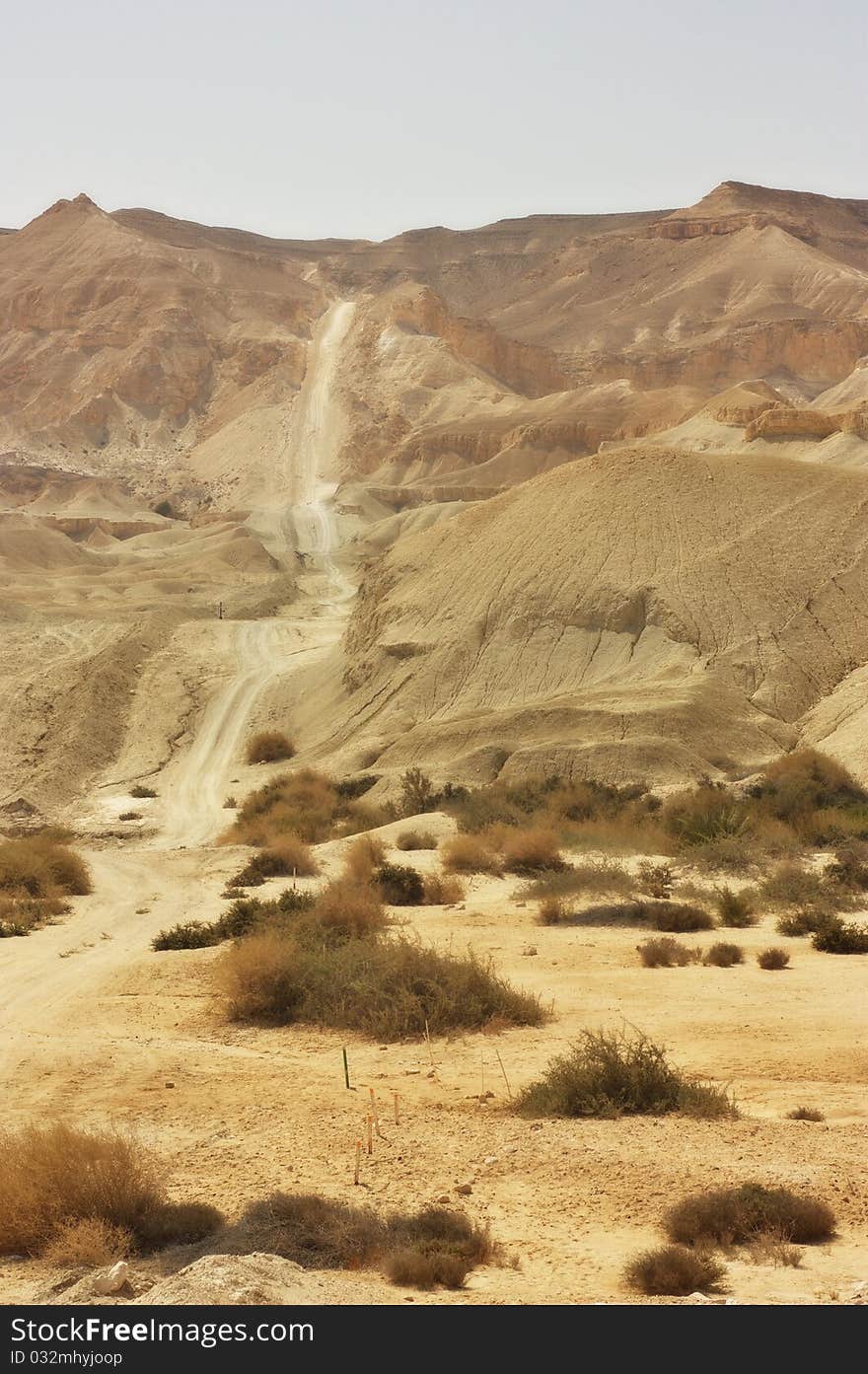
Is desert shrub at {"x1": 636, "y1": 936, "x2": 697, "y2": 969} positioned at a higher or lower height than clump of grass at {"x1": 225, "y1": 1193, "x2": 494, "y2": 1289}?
lower

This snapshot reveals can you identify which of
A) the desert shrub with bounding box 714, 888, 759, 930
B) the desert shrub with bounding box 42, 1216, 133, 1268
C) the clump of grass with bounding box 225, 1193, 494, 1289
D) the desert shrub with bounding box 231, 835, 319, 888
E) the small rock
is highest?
the small rock

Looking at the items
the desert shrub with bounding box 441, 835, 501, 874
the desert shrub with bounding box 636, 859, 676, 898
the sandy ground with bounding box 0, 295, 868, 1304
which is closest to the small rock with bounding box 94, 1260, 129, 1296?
the sandy ground with bounding box 0, 295, 868, 1304

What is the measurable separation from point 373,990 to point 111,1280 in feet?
18.4

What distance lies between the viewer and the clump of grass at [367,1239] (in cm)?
607

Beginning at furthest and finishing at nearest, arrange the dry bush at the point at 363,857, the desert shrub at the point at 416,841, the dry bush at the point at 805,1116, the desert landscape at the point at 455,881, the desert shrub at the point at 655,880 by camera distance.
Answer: the desert shrub at the point at 416,841
the dry bush at the point at 363,857
the desert shrub at the point at 655,880
the dry bush at the point at 805,1116
the desert landscape at the point at 455,881

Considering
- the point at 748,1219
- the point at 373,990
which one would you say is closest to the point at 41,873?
the point at 373,990

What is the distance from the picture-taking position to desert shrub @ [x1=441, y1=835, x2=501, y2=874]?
754 inches

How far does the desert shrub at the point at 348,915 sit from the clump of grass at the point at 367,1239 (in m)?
6.50

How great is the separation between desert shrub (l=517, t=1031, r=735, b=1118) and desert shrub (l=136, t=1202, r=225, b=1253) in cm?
256

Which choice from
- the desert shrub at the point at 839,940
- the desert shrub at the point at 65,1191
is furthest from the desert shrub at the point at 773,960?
the desert shrub at the point at 65,1191

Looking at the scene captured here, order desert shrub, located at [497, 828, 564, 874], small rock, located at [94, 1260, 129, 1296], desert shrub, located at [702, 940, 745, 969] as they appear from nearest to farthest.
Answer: small rock, located at [94, 1260, 129, 1296] < desert shrub, located at [702, 940, 745, 969] < desert shrub, located at [497, 828, 564, 874]

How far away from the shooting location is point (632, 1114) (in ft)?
27.5

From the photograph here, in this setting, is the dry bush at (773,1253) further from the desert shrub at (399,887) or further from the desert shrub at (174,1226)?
the desert shrub at (399,887)

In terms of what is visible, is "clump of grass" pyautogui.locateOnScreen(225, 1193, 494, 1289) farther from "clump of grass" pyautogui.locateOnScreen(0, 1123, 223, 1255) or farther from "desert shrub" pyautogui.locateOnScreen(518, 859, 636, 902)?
"desert shrub" pyautogui.locateOnScreen(518, 859, 636, 902)
